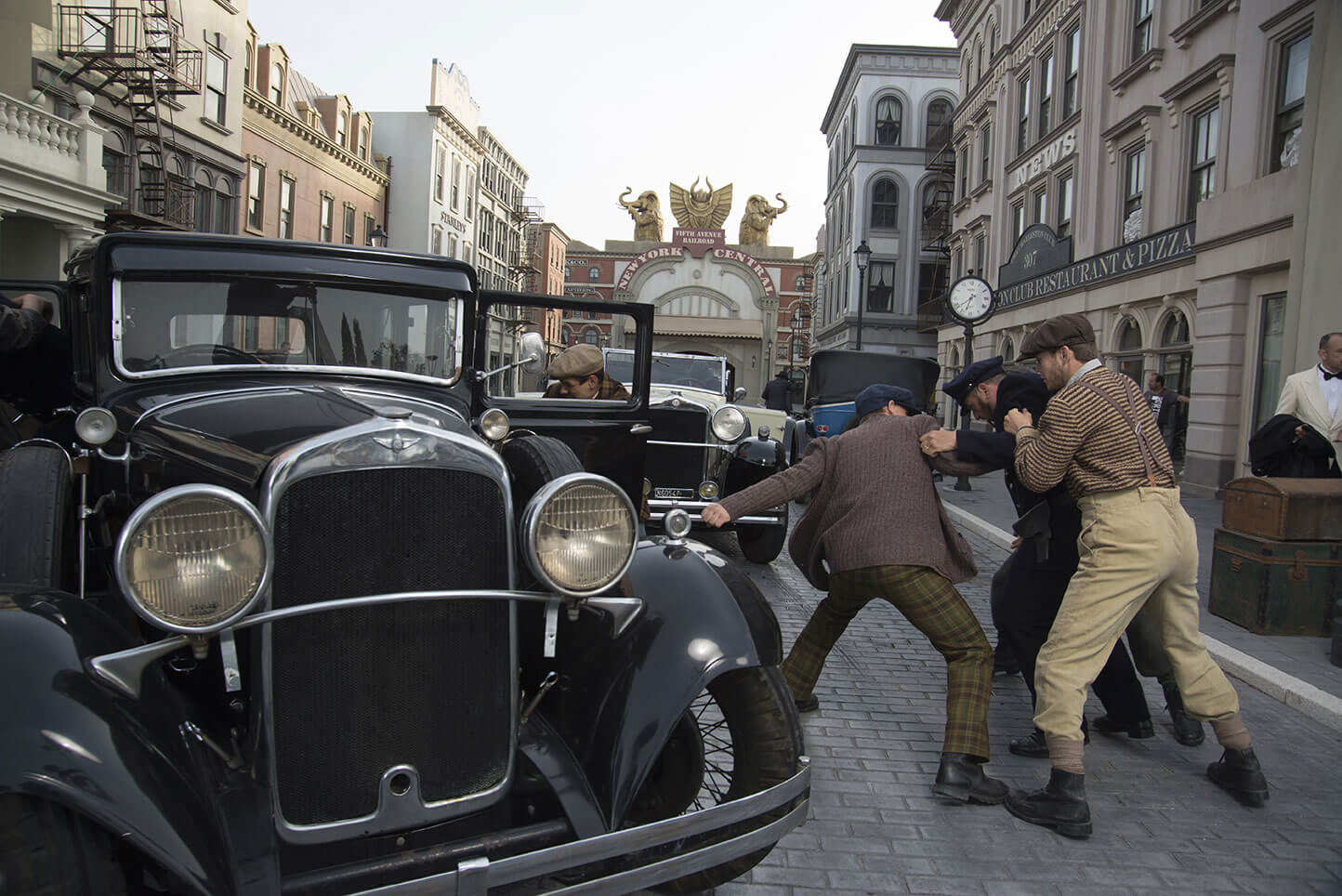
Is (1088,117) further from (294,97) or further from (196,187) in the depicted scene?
(294,97)

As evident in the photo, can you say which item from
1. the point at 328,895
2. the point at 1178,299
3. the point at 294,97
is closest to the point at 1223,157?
the point at 1178,299

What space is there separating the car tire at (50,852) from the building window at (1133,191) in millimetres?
18319

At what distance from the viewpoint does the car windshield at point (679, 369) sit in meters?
11.5

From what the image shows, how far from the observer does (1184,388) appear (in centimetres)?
1491

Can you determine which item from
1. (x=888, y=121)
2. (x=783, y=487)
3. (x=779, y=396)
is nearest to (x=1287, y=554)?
(x=783, y=487)

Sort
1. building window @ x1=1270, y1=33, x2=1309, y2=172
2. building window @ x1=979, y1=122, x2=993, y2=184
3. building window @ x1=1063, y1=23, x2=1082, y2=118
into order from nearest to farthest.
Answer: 1. building window @ x1=1270, y1=33, x2=1309, y2=172
2. building window @ x1=1063, y1=23, x2=1082, y2=118
3. building window @ x1=979, y1=122, x2=993, y2=184

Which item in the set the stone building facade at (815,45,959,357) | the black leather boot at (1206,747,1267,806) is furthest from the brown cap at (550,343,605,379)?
the stone building facade at (815,45,959,357)

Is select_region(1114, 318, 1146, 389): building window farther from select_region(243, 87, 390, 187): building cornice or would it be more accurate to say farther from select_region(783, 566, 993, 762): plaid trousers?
select_region(243, 87, 390, 187): building cornice

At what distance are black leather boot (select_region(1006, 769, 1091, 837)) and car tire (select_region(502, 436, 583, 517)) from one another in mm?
2086

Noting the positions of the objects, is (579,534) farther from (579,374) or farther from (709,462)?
(709,462)

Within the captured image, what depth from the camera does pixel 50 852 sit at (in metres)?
1.75

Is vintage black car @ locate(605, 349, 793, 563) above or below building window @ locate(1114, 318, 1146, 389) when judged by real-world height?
below

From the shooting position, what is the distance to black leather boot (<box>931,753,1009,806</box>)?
11.6 ft

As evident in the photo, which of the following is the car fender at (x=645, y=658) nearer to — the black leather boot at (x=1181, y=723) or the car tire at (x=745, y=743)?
the car tire at (x=745, y=743)
